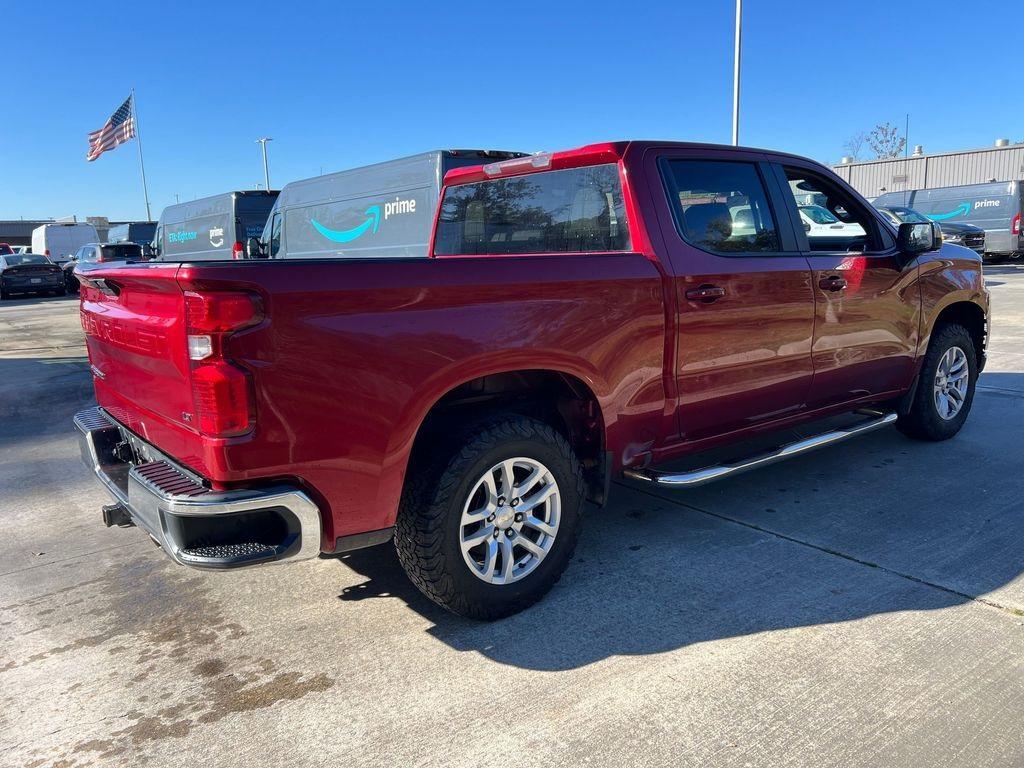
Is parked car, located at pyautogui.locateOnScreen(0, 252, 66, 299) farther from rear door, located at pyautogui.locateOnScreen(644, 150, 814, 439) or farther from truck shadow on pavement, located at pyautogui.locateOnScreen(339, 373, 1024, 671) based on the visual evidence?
rear door, located at pyautogui.locateOnScreen(644, 150, 814, 439)

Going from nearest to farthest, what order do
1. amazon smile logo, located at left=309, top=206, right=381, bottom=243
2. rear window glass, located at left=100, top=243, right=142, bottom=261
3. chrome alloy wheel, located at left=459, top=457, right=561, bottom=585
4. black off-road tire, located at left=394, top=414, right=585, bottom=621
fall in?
black off-road tire, located at left=394, top=414, right=585, bottom=621 < chrome alloy wheel, located at left=459, top=457, right=561, bottom=585 < amazon smile logo, located at left=309, top=206, right=381, bottom=243 < rear window glass, located at left=100, top=243, right=142, bottom=261

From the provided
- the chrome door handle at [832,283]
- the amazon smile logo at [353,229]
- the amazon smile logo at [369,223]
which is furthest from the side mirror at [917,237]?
the amazon smile logo at [353,229]

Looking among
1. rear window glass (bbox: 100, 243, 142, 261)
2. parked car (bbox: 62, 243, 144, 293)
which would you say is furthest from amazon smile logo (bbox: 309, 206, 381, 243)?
rear window glass (bbox: 100, 243, 142, 261)

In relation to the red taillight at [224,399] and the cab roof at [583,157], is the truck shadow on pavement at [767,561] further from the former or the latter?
the cab roof at [583,157]

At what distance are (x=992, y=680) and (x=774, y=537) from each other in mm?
1349

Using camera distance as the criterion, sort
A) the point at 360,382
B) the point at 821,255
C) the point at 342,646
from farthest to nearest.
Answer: the point at 821,255 → the point at 342,646 → the point at 360,382

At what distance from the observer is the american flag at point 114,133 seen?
3450 cm

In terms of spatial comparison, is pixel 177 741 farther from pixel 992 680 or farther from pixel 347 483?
pixel 992 680

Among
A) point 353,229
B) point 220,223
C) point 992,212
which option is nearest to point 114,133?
point 220,223

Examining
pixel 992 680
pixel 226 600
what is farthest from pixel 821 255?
pixel 226 600

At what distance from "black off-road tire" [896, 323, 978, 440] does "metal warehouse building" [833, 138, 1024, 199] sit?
29026 mm

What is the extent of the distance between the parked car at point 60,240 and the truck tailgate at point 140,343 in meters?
33.2

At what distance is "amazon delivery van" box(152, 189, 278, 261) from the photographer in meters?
17.8

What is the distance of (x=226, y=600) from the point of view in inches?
138
